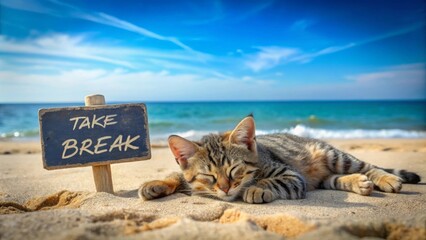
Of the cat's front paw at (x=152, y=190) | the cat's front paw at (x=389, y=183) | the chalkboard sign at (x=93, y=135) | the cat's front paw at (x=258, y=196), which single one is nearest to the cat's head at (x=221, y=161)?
the cat's front paw at (x=258, y=196)

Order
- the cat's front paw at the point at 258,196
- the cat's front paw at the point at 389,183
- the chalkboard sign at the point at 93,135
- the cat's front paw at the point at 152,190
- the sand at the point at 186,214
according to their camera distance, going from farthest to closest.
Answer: the cat's front paw at the point at 389,183
the chalkboard sign at the point at 93,135
the cat's front paw at the point at 152,190
the cat's front paw at the point at 258,196
the sand at the point at 186,214

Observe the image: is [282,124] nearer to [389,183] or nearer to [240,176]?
[389,183]

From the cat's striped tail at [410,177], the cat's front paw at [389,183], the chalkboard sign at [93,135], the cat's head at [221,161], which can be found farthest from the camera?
the cat's striped tail at [410,177]

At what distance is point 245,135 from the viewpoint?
336cm

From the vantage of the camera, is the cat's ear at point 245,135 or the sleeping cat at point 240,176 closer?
the sleeping cat at point 240,176

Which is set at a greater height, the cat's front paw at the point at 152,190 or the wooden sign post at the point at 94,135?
the wooden sign post at the point at 94,135

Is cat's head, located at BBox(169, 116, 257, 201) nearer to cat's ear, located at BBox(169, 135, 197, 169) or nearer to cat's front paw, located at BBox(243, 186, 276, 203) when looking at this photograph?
cat's ear, located at BBox(169, 135, 197, 169)

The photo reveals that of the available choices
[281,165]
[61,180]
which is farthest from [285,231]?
[61,180]

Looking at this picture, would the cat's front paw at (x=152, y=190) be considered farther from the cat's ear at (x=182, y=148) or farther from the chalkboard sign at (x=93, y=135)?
the chalkboard sign at (x=93, y=135)

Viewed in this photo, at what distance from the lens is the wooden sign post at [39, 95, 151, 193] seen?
3.51 meters

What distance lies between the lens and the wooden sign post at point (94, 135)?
3.51m

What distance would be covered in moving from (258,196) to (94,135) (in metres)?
1.86

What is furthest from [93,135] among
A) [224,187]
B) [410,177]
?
[410,177]

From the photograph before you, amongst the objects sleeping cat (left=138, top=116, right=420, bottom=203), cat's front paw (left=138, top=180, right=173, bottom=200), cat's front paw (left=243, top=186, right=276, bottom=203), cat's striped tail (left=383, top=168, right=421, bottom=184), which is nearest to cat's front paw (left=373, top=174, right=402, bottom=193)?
sleeping cat (left=138, top=116, right=420, bottom=203)
